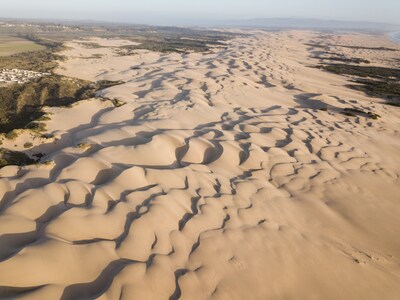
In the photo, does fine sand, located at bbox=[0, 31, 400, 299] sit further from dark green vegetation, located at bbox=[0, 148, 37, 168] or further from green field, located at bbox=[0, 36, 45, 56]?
green field, located at bbox=[0, 36, 45, 56]

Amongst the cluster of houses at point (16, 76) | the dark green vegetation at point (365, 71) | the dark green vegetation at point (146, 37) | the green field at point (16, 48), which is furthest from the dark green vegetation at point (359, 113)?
the green field at point (16, 48)

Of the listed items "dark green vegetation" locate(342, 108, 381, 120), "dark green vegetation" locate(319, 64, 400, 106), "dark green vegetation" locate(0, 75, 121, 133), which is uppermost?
"dark green vegetation" locate(0, 75, 121, 133)

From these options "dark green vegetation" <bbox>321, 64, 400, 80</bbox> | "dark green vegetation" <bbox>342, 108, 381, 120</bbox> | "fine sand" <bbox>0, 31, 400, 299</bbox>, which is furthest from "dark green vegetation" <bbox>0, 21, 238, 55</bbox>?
"fine sand" <bbox>0, 31, 400, 299</bbox>

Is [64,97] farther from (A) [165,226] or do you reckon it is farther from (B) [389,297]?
(B) [389,297]

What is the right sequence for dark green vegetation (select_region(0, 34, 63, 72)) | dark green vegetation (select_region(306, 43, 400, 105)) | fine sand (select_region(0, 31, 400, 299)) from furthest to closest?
dark green vegetation (select_region(0, 34, 63, 72)) < dark green vegetation (select_region(306, 43, 400, 105)) < fine sand (select_region(0, 31, 400, 299))

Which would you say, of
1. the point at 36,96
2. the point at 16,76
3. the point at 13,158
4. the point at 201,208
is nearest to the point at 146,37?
the point at 16,76
